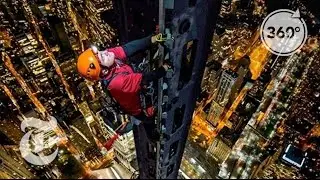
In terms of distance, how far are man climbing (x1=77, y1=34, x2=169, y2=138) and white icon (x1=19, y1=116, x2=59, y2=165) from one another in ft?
59.9

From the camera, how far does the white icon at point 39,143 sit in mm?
21703

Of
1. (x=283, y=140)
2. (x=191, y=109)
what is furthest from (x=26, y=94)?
(x=191, y=109)

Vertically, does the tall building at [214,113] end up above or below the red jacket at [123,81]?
below

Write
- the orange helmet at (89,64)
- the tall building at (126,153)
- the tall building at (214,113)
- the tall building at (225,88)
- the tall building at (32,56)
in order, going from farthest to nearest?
1. the tall building at (32,56)
2. the tall building at (225,88)
3. the tall building at (214,113)
4. the tall building at (126,153)
5. the orange helmet at (89,64)

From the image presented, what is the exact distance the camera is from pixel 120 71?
4.32m

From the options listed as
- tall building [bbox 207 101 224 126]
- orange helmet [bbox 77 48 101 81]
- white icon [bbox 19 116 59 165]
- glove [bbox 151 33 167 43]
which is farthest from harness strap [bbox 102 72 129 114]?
tall building [bbox 207 101 224 126]

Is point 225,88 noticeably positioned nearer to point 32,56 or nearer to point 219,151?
point 219,151

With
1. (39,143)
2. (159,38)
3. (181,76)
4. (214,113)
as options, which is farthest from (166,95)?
(214,113)

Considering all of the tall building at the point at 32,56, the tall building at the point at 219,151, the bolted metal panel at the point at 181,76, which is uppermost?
the bolted metal panel at the point at 181,76

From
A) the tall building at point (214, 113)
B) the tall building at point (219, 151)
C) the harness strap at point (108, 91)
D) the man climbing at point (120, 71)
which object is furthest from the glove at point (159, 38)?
the tall building at point (214, 113)

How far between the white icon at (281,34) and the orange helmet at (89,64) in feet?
66.8

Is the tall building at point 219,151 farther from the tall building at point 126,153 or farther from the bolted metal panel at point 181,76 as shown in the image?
the bolted metal panel at point 181,76

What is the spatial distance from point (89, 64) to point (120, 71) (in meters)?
0.51

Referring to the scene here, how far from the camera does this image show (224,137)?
77.2ft
